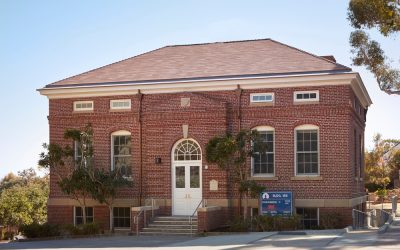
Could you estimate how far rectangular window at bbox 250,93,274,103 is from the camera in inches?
1094

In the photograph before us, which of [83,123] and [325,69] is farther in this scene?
[83,123]

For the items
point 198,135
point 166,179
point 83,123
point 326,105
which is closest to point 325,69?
point 326,105

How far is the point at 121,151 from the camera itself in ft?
98.4

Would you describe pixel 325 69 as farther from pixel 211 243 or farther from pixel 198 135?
pixel 211 243

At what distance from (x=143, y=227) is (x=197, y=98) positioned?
5921mm

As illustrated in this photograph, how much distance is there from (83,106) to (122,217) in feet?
17.9

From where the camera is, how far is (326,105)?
88.5ft

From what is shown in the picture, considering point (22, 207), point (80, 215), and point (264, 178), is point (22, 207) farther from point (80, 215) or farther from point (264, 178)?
point (264, 178)

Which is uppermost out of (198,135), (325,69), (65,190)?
(325,69)

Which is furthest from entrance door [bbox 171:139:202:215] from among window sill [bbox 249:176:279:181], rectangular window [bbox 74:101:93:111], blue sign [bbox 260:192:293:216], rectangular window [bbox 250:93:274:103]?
rectangular window [bbox 74:101:93:111]

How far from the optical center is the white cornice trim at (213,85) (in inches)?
1057

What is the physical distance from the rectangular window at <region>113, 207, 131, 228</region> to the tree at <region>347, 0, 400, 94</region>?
47.2 ft

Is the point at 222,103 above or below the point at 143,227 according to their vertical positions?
above

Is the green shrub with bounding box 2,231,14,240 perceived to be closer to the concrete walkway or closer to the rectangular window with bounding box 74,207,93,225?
the rectangular window with bounding box 74,207,93,225
